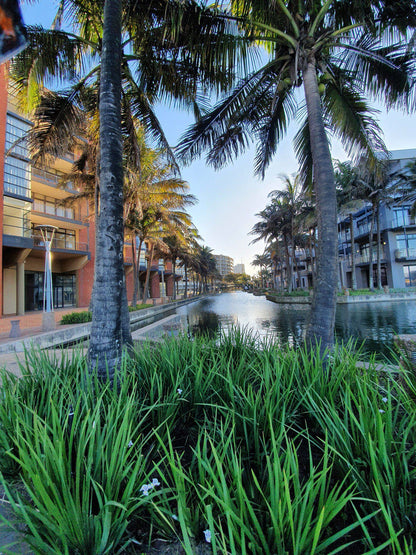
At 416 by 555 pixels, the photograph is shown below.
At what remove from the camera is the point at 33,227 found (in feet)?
62.6

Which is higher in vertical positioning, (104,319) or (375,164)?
(375,164)

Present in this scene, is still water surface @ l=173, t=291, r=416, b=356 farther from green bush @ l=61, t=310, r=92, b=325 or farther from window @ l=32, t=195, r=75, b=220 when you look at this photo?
window @ l=32, t=195, r=75, b=220

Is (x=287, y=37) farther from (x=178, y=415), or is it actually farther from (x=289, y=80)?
(x=178, y=415)

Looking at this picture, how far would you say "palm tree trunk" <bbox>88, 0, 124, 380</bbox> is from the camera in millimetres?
3416

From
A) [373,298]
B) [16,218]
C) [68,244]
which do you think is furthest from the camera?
[373,298]

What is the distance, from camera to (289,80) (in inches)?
214

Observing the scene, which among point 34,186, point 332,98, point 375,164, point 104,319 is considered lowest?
point 104,319

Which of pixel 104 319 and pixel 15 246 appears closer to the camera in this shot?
pixel 104 319

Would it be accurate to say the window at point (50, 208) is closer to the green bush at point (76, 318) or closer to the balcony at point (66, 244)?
the balcony at point (66, 244)

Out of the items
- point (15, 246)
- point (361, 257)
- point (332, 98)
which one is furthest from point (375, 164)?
point (361, 257)

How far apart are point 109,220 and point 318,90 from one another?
15.5ft

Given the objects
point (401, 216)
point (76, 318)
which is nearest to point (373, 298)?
point (401, 216)

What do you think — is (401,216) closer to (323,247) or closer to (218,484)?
(323,247)

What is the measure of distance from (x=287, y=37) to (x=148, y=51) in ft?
9.95
